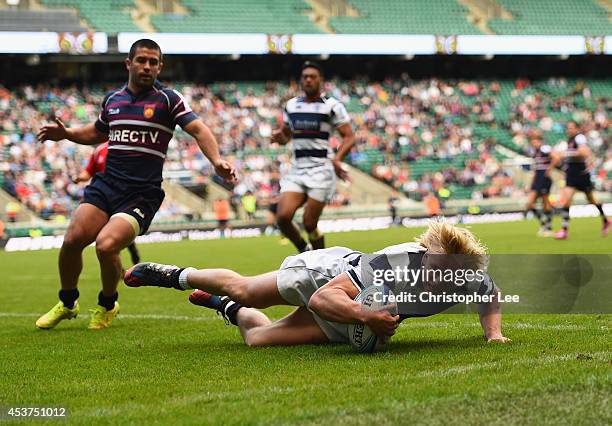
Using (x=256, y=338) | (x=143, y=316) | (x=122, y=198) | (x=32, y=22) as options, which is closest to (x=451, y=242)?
(x=256, y=338)

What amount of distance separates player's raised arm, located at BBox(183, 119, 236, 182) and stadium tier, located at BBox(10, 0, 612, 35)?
3148cm

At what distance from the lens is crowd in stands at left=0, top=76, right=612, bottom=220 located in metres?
33.4

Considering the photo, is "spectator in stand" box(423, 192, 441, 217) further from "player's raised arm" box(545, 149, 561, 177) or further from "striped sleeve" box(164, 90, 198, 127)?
"striped sleeve" box(164, 90, 198, 127)

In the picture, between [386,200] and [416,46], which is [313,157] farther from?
[416,46]

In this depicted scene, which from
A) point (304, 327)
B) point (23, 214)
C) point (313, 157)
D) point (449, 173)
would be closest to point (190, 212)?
point (23, 214)

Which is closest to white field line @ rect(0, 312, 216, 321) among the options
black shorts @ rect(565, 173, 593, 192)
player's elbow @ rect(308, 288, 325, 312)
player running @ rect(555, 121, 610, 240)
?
player's elbow @ rect(308, 288, 325, 312)

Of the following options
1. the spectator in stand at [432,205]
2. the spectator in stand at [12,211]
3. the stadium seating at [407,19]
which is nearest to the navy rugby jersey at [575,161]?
the spectator in stand at [432,205]

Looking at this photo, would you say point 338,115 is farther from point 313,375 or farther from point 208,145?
point 313,375

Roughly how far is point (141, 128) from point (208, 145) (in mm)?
720

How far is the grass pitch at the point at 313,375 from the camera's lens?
412 centimetres

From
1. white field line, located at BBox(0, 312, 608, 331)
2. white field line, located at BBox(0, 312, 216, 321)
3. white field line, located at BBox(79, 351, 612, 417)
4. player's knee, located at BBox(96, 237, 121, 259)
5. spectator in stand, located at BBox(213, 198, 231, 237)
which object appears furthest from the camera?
spectator in stand, located at BBox(213, 198, 231, 237)

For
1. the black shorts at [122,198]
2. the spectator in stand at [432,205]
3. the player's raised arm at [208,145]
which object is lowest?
the spectator in stand at [432,205]

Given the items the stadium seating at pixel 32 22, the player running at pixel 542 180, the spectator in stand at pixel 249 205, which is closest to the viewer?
the player running at pixel 542 180

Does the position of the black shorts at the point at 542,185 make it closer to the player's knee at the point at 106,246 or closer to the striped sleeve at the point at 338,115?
the striped sleeve at the point at 338,115
